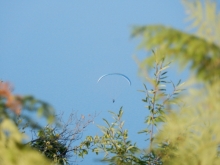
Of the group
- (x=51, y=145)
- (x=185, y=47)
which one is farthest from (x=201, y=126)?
(x=51, y=145)

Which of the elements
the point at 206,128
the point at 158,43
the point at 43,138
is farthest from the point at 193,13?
the point at 43,138

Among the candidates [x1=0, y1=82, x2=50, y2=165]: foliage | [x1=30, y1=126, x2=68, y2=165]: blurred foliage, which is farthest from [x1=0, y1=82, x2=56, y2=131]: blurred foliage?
[x1=30, y1=126, x2=68, y2=165]: blurred foliage

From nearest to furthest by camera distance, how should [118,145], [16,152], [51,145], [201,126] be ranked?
[16,152] < [201,126] < [118,145] < [51,145]

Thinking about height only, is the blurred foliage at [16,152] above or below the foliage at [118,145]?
below

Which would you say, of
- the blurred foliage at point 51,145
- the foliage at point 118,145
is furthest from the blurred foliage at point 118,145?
the blurred foliage at point 51,145

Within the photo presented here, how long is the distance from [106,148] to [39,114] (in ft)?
7.10

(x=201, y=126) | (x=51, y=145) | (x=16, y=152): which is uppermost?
(x=51, y=145)

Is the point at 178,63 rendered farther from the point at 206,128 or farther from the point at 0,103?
the point at 0,103

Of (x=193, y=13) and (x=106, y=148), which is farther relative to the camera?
(x=106, y=148)

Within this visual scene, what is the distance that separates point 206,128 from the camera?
192 centimetres

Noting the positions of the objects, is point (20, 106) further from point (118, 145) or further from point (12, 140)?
point (118, 145)

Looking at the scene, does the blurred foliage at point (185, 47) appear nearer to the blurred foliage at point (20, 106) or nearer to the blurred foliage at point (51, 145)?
the blurred foliage at point (20, 106)

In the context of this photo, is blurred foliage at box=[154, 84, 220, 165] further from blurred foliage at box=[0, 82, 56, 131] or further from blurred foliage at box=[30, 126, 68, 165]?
blurred foliage at box=[30, 126, 68, 165]

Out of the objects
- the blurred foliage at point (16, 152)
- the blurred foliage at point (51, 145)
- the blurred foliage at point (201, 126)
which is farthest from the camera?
the blurred foliage at point (51, 145)
